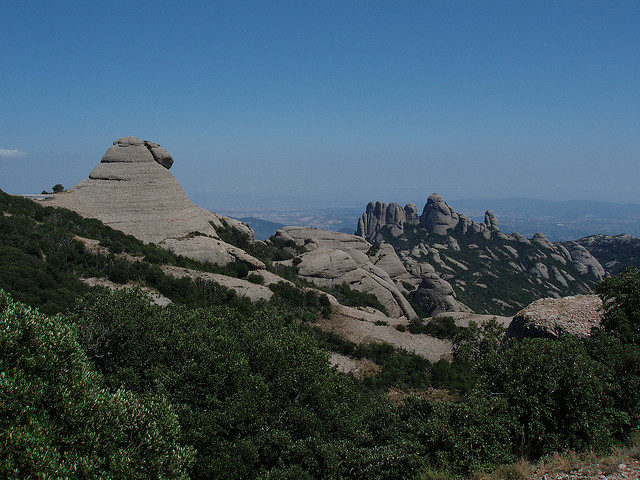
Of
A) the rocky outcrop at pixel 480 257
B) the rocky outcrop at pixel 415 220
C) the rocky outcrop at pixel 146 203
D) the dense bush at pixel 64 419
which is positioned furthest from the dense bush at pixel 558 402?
the rocky outcrop at pixel 415 220

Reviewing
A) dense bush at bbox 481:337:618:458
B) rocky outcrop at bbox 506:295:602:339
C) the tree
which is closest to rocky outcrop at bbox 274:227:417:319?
rocky outcrop at bbox 506:295:602:339

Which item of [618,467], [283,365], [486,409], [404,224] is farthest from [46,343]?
[404,224]

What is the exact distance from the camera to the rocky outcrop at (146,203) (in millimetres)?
43656

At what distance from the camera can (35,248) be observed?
102ft

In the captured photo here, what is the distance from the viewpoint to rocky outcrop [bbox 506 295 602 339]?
2131cm

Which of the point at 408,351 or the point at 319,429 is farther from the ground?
the point at 319,429

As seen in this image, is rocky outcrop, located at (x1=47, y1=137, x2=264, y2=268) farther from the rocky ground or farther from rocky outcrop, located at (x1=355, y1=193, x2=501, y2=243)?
rocky outcrop, located at (x1=355, y1=193, x2=501, y2=243)

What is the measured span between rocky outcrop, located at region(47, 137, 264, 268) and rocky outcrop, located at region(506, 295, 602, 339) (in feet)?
89.5

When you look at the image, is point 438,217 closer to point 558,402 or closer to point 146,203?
point 146,203

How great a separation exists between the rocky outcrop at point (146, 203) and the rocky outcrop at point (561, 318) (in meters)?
27.3

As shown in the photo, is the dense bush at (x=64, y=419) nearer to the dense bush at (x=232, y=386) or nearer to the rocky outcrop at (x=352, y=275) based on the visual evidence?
the dense bush at (x=232, y=386)

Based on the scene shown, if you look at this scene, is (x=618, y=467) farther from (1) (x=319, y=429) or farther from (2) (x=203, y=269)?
(2) (x=203, y=269)

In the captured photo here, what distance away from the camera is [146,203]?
4650 cm

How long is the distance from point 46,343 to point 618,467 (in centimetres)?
1403
